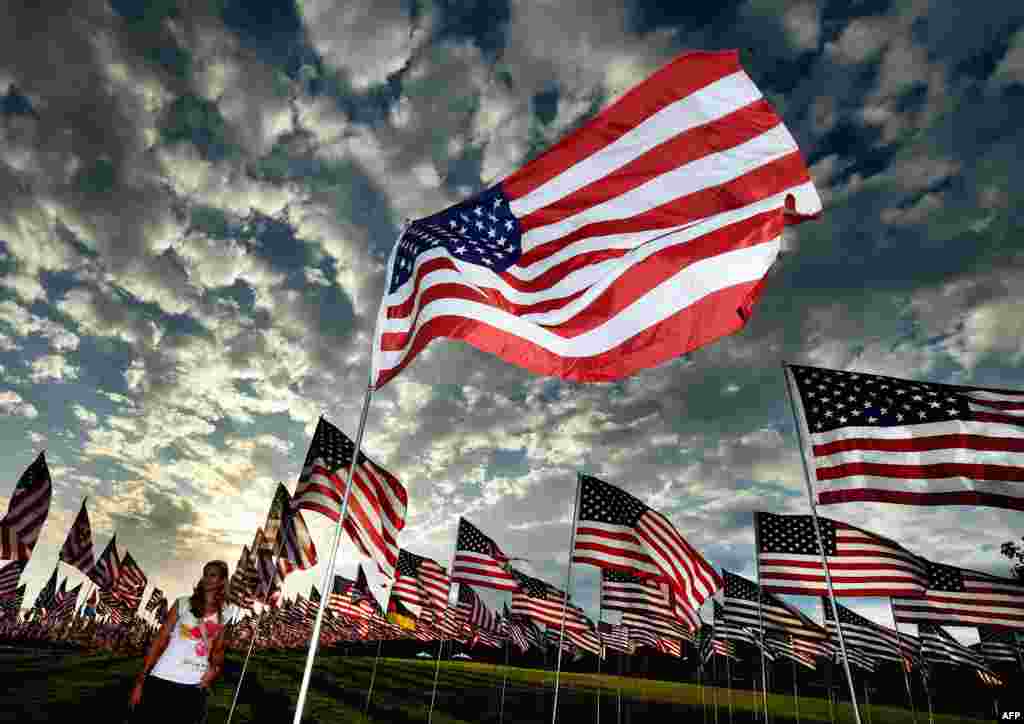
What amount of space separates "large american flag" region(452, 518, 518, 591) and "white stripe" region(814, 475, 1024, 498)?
12689 millimetres

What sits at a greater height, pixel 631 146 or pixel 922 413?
pixel 631 146

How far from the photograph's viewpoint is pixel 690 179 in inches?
209

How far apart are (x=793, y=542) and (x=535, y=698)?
Result: 2986cm

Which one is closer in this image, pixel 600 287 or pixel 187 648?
pixel 187 648

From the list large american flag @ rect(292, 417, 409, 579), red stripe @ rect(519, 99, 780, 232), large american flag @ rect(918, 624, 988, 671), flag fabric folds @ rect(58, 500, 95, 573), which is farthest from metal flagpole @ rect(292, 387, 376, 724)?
large american flag @ rect(918, 624, 988, 671)

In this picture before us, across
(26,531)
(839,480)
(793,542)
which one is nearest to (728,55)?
(839,480)

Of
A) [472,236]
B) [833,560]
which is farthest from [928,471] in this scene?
[833,560]

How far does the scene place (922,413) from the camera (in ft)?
24.1

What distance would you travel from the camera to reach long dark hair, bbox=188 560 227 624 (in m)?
5.08

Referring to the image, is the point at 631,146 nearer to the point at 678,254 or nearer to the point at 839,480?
the point at 678,254

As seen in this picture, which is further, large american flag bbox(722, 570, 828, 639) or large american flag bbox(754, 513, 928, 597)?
large american flag bbox(722, 570, 828, 639)

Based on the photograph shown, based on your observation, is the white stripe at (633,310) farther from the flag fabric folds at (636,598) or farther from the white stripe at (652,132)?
the flag fabric folds at (636,598)

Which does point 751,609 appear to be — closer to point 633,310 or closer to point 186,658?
point 633,310

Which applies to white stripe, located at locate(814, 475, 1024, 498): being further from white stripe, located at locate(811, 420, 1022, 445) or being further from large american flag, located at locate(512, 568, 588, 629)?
large american flag, located at locate(512, 568, 588, 629)
